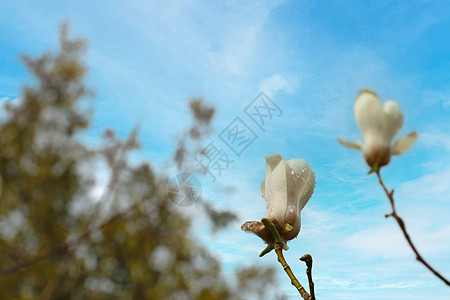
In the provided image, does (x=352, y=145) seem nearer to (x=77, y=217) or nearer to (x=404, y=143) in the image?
(x=404, y=143)

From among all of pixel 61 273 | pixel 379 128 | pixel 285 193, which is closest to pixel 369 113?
pixel 379 128

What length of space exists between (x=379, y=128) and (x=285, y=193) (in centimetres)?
15

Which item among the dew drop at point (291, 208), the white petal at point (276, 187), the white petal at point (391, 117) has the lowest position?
the white petal at point (391, 117)

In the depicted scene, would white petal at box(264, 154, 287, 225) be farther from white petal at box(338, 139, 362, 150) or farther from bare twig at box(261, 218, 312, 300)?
white petal at box(338, 139, 362, 150)

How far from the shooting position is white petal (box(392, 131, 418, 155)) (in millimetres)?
253

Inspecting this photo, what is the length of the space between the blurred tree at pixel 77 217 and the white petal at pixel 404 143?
6.39 ft

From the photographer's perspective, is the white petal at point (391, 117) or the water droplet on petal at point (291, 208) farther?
the water droplet on petal at point (291, 208)

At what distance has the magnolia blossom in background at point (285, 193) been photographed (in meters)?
0.39

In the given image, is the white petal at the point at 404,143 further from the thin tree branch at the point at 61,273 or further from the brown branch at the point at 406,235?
the thin tree branch at the point at 61,273

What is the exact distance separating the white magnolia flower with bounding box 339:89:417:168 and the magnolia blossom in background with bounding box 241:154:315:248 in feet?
0.46

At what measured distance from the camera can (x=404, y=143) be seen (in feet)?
0.85

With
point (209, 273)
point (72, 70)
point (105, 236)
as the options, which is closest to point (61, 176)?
point (105, 236)

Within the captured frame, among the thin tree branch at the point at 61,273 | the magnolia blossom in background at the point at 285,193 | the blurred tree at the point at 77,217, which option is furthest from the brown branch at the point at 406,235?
the blurred tree at the point at 77,217

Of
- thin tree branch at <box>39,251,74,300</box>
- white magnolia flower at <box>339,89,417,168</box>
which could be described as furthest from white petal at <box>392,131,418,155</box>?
thin tree branch at <box>39,251,74,300</box>
